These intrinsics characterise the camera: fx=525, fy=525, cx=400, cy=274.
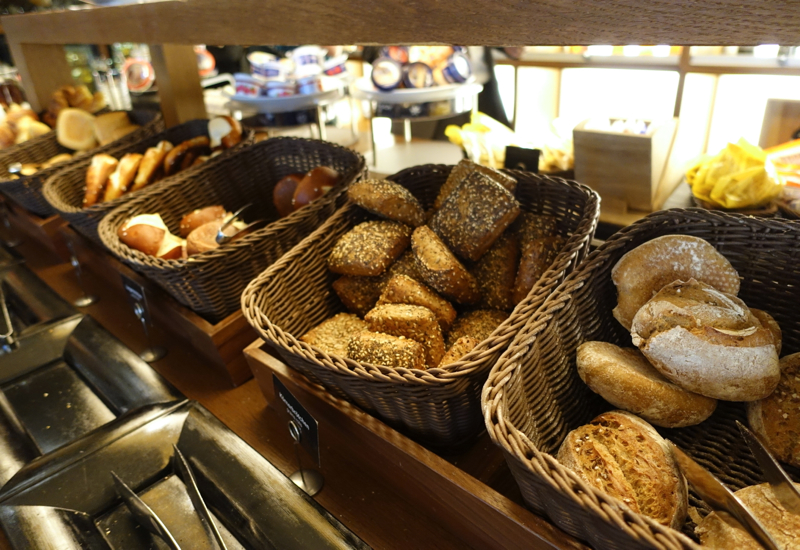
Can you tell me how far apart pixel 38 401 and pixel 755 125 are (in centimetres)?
291

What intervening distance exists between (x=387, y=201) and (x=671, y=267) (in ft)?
2.06

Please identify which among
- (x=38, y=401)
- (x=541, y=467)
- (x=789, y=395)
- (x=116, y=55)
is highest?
(x=116, y=55)

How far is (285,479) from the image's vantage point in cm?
96

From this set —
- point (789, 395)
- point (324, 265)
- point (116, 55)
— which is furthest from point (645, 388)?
point (116, 55)

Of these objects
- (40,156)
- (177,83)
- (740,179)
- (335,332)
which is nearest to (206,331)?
(335,332)

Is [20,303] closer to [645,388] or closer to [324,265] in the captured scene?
[324,265]

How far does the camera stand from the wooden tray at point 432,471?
761 millimetres

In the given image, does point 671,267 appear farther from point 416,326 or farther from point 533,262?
point 416,326

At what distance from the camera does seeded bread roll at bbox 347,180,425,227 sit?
1.27m

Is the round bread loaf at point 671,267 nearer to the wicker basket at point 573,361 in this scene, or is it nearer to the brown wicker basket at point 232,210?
the wicker basket at point 573,361

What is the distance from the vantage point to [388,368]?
0.82 metres

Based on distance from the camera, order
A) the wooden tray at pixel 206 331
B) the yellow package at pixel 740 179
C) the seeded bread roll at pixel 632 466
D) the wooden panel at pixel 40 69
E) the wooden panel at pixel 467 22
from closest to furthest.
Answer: the wooden panel at pixel 467 22 → the seeded bread roll at pixel 632 466 → the wooden tray at pixel 206 331 → the yellow package at pixel 740 179 → the wooden panel at pixel 40 69

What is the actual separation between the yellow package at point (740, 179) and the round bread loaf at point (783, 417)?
0.73 meters

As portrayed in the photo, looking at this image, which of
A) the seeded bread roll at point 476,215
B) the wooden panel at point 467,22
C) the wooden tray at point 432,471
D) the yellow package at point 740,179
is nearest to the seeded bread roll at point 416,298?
the seeded bread roll at point 476,215
